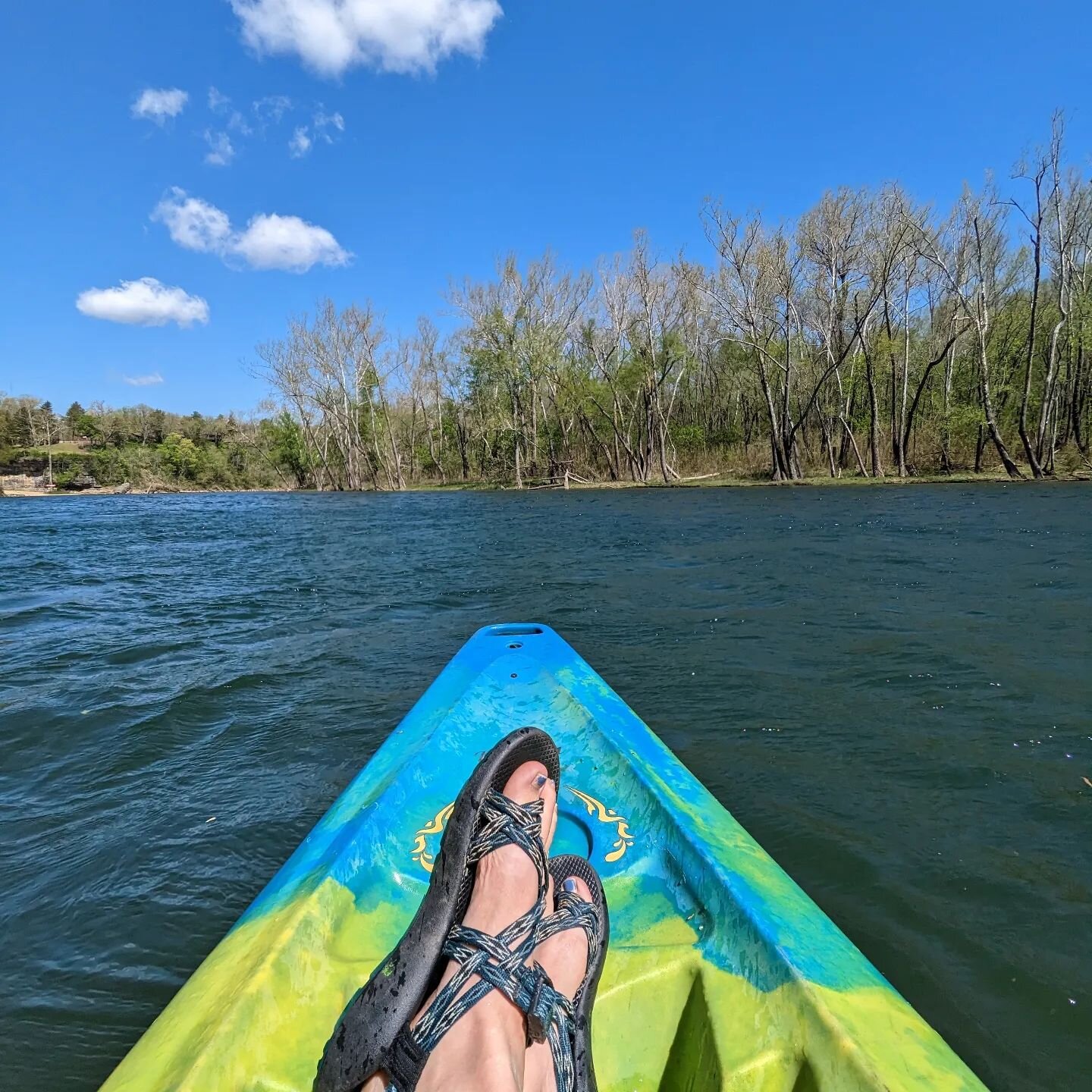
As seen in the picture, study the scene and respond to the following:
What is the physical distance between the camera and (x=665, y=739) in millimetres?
3807

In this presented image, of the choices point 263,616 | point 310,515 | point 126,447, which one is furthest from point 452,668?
point 126,447

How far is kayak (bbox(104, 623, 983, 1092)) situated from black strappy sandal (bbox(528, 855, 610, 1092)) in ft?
0.71

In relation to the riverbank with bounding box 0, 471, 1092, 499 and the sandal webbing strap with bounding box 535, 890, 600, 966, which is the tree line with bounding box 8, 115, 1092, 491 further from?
the sandal webbing strap with bounding box 535, 890, 600, 966

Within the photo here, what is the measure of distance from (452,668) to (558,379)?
3504cm

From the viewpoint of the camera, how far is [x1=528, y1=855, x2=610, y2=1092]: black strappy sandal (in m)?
1.28

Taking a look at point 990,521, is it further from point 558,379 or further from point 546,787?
point 558,379

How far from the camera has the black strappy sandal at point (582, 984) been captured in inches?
50.3

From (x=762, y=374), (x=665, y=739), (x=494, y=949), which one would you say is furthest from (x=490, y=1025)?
(x=762, y=374)

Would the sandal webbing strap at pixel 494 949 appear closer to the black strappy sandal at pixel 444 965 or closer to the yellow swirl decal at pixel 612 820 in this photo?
the black strappy sandal at pixel 444 965

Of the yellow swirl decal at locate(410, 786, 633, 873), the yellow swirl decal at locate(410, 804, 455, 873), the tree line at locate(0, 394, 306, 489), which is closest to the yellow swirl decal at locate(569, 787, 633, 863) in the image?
the yellow swirl decal at locate(410, 786, 633, 873)

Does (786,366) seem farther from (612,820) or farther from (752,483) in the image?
(612,820)

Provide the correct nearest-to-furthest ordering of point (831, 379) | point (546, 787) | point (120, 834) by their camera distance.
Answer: point (546, 787) < point (120, 834) < point (831, 379)

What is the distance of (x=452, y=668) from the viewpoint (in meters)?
3.66

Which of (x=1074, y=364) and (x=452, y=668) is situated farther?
(x=1074, y=364)
